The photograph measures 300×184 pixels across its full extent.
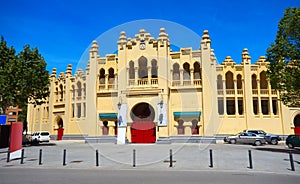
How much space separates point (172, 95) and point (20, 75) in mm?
17367

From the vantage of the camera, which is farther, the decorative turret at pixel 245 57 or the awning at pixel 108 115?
the decorative turret at pixel 245 57

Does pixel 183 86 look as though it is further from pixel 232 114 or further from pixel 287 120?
pixel 287 120

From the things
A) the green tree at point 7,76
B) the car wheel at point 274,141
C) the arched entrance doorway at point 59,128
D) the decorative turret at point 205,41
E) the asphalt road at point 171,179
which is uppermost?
the decorative turret at point 205,41

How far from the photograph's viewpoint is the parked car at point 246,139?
28703mm

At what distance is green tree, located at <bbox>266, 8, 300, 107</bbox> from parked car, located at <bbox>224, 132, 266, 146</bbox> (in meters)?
9.63

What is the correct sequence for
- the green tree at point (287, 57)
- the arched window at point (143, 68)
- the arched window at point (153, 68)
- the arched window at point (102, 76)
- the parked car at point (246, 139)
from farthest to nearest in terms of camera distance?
1. the arched window at point (102, 76)
2. the arched window at point (143, 68)
3. the arched window at point (153, 68)
4. the parked car at point (246, 139)
5. the green tree at point (287, 57)

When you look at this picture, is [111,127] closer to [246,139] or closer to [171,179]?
[246,139]

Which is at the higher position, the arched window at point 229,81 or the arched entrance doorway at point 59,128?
the arched window at point 229,81

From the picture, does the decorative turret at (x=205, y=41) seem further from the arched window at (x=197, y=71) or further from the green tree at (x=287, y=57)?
the green tree at (x=287, y=57)

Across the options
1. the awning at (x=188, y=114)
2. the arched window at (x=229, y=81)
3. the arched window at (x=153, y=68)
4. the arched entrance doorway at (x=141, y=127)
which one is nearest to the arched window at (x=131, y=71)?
the arched window at (x=153, y=68)

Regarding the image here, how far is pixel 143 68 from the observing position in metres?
33.2

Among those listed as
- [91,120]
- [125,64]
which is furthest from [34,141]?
[125,64]

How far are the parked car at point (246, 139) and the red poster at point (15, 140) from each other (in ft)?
77.6

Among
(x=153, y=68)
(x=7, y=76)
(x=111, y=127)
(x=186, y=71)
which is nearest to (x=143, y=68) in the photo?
(x=153, y=68)
